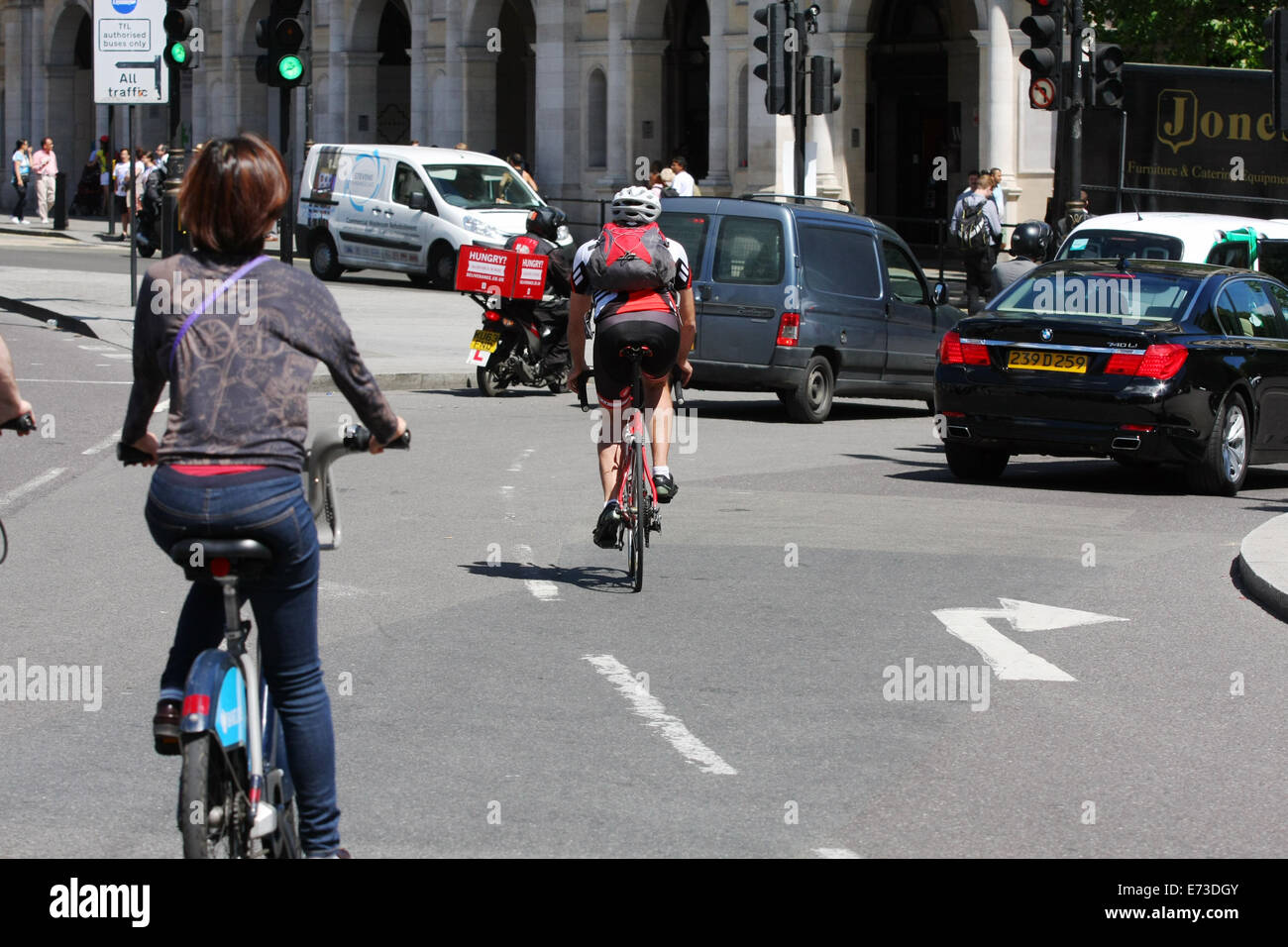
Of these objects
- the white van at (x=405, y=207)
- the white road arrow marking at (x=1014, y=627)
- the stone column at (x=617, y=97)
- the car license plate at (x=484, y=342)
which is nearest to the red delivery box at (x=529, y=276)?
the car license plate at (x=484, y=342)

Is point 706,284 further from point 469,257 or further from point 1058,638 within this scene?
point 1058,638

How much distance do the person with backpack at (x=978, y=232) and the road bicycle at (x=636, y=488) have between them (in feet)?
58.6

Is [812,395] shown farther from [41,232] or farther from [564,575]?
[41,232]

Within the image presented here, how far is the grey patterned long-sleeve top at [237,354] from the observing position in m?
4.46

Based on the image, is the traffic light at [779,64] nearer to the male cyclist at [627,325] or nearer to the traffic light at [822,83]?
the traffic light at [822,83]

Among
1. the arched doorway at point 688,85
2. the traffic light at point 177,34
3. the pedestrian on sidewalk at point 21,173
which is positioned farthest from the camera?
the pedestrian on sidewalk at point 21,173

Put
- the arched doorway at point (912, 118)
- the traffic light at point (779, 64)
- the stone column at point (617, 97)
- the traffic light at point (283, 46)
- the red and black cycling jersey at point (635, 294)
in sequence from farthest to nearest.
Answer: the stone column at point (617, 97) → the arched doorway at point (912, 118) → the traffic light at point (779, 64) → the traffic light at point (283, 46) → the red and black cycling jersey at point (635, 294)

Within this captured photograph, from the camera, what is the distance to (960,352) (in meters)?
13.6

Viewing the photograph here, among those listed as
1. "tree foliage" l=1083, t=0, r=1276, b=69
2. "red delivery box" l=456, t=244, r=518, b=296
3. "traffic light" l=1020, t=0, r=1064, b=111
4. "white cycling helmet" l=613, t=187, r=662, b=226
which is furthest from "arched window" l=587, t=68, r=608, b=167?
"white cycling helmet" l=613, t=187, r=662, b=226

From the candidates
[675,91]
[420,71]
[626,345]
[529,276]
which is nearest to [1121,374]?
[626,345]

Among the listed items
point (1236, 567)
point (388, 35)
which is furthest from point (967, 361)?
point (388, 35)

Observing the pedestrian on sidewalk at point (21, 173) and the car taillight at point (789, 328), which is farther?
the pedestrian on sidewalk at point (21, 173)

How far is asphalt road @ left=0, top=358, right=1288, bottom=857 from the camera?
576 cm

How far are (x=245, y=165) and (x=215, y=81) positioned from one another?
2063 inches
